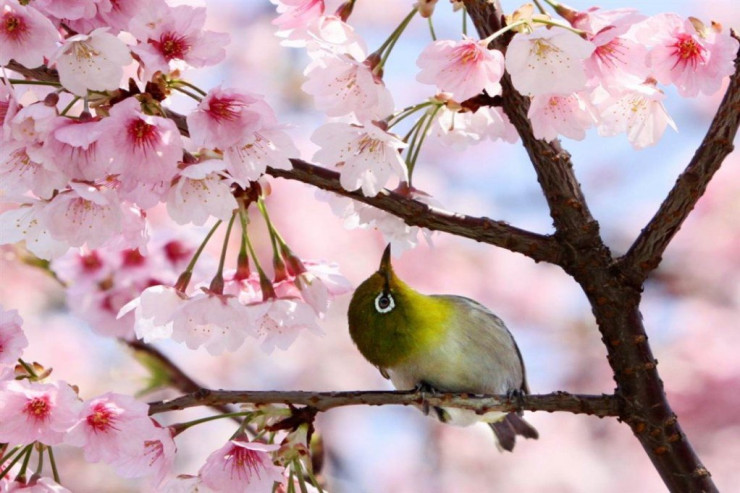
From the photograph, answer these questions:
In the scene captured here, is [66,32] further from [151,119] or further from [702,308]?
[702,308]

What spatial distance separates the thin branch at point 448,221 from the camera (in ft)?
6.46

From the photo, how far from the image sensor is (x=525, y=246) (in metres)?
1.99

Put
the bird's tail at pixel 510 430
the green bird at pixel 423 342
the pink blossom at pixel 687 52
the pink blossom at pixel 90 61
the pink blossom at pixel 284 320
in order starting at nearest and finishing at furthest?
the pink blossom at pixel 90 61 → the pink blossom at pixel 687 52 → the pink blossom at pixel 284 320 → the green bird at pixel 423 342 → the bird's tail at pixel 510 430

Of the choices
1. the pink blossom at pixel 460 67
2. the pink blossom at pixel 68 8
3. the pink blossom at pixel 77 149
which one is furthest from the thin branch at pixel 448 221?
the pink blossom at pixel 68 8

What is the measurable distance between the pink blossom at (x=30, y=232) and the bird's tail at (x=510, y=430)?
1.67 meters

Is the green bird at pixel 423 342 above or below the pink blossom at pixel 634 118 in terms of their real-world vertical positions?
below

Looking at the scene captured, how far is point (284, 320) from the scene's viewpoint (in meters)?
2.12

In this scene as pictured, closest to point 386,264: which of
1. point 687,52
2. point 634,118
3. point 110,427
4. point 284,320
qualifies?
point 284,320

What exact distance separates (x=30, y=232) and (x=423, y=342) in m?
1.15

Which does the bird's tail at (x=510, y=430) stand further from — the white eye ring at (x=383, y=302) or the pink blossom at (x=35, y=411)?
the pink blossom at (x=35, y=411)

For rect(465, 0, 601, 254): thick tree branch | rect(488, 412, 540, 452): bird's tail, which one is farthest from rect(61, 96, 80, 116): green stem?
rect(488, 412, 540, 452): bird's tail

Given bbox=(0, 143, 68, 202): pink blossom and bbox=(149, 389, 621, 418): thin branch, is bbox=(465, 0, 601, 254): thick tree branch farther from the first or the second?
bbox=(0, 143, 68, 202): pink blossom

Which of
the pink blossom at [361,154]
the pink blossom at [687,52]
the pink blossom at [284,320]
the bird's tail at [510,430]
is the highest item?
the bird's tail at [510,430]

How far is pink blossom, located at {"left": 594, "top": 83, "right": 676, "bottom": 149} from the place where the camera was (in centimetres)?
202
